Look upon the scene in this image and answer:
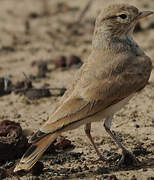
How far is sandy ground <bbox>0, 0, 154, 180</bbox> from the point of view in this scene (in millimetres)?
5293

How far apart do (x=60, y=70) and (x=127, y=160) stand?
367 cm

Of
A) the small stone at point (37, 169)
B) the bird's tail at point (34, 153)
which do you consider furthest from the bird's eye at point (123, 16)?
the small stone at point (37, 169)

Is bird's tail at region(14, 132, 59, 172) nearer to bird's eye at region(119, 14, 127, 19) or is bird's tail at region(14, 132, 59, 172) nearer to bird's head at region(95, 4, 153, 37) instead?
bird's head at region(95, 4, 153, 37)

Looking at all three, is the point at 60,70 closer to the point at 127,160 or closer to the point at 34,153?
the point at 127,160

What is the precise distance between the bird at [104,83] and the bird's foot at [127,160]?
0.01 m

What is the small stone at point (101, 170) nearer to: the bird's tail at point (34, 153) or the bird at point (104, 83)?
the bird at point (104, 83)

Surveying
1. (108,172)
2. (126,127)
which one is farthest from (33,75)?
(108,172)

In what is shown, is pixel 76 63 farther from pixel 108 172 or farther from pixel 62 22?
pixel 108 172

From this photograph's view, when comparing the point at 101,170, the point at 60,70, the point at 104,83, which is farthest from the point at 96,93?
the point at 60,70

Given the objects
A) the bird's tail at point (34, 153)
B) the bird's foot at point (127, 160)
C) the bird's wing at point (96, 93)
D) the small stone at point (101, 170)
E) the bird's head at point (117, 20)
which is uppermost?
the bird's head at point (117, 20)

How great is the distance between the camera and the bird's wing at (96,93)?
4727 millimetres

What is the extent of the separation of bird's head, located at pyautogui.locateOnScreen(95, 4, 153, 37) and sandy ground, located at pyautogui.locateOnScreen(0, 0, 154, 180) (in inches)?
48.9

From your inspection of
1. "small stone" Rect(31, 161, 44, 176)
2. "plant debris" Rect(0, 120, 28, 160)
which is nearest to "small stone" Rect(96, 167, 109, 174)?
"small stone" Rect(31, 161, 44, 176)

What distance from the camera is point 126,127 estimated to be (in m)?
6.15
